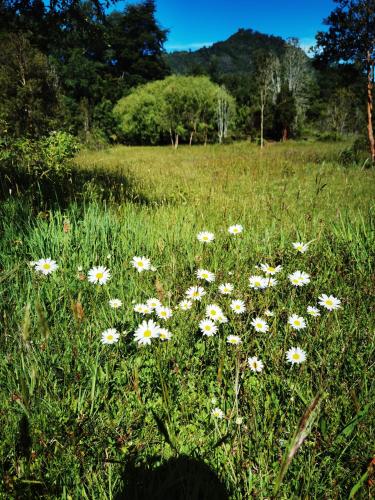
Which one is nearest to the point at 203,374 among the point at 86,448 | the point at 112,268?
the point at 86,448

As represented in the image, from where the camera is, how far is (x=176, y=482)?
108 centimetres

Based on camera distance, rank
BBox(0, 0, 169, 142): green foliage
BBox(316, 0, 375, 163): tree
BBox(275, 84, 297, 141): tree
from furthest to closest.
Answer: BBox(275, 84, 297, 141): tree → BBox(316, 0, 375, 163): tree → BBox(0, 0, 169, 142): green foliage

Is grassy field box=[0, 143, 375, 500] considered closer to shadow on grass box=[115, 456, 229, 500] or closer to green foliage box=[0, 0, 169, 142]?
shadow on grass box=[115, 456, 229, 500]

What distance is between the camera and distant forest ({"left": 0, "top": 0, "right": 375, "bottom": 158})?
5.85 m

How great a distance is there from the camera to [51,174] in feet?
18.9

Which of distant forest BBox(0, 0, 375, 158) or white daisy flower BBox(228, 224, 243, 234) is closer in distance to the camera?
white daisy flower BBox(228, 224, 243, 234)

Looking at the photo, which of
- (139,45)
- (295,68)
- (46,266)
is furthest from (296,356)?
(139,45)

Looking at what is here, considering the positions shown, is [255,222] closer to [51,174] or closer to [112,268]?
→ [112,268]

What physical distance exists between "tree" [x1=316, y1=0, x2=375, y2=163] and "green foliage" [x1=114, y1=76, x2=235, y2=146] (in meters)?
21.7

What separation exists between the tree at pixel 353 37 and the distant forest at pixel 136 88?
0.05 metres

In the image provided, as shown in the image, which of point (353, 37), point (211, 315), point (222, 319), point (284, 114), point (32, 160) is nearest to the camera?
point (222, 319)

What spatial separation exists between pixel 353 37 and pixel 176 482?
15.8 meters

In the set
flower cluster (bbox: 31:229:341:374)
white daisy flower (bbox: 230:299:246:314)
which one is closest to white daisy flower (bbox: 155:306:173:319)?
flower cluster (bbox: 31:229:341:374)

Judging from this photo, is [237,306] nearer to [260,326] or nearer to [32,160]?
[260,326]
